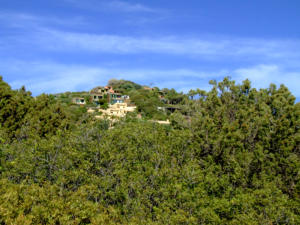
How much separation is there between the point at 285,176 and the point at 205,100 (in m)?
9.08

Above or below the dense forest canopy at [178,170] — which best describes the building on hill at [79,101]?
above

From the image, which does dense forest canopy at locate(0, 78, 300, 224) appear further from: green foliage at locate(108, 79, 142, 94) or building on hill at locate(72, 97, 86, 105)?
green foliage at locate(108, 79, 142, 94)

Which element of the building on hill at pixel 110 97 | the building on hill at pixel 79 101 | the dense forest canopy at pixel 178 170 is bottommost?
the dense forest canopy at pixel 178 170

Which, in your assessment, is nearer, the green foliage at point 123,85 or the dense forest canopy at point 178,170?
the dense forest canopy at point 178,170

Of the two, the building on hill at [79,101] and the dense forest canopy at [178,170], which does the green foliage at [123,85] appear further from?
the dense forest canopy at [178,170]

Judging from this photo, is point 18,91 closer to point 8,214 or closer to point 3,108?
point 3,108

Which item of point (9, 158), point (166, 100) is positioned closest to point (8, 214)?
point (9, 158)

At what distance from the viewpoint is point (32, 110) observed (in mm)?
28531

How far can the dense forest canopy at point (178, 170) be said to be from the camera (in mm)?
11922

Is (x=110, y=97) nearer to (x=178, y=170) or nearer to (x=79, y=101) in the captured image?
(x=79, y=101)

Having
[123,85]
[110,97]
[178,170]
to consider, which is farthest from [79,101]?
[178,170]

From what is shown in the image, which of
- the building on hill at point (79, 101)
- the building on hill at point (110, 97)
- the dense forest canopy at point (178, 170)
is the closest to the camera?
the dense forest canopy at point (178, 170)

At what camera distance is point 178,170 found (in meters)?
16.0

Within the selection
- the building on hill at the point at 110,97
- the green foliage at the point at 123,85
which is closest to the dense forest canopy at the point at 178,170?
the building on hill at the point at 110,97
